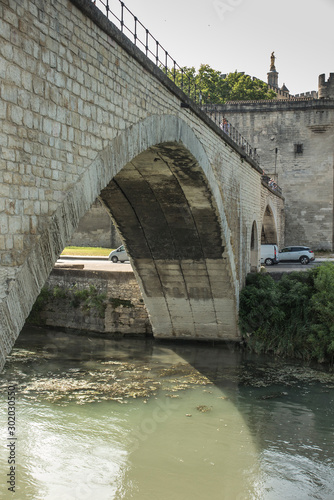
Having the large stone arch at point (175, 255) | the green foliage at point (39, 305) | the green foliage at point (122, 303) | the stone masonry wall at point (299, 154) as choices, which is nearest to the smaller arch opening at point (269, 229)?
the stone masonry wall at point (299, 154)

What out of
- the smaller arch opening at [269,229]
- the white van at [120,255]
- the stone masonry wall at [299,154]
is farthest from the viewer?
the stone masonry wall at [299,154]

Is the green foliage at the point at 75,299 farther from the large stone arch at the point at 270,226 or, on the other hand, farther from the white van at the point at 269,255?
the large stone arch at the point at 270,226

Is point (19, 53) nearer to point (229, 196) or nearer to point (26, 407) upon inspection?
point (26, 407)

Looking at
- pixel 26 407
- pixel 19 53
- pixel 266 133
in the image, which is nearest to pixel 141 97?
pixel 19 53

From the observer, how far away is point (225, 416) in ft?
34.9

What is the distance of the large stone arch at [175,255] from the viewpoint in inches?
190

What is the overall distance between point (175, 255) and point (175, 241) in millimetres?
539

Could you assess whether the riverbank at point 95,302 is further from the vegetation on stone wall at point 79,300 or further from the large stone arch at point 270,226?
the large stone arch at point 270,226

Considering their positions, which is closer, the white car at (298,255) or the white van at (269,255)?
the white van at (269,255)

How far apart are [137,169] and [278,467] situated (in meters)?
6.66

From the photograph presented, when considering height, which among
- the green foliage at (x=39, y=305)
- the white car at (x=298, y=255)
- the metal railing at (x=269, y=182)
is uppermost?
the metal railing at (x=269, y=182)

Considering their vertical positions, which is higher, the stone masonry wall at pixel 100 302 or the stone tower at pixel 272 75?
the stone tower at pixel 272 75

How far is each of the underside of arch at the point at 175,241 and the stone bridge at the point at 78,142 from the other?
0.06 meters

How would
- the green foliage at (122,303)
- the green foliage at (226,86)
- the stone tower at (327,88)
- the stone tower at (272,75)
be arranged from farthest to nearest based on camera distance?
the stone tower at (272,75)
the green foliage at (226,86)
the stone tower at (327,88)
the green foliage at (122,303)
